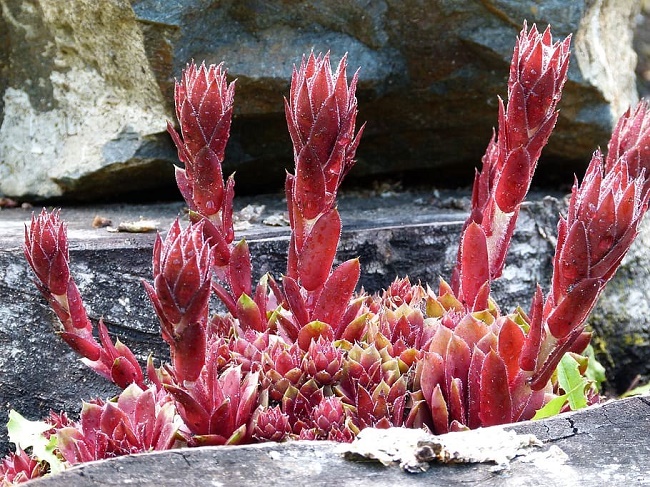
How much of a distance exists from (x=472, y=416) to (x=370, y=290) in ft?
3.52

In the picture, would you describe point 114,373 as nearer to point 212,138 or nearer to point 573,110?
point 212,138

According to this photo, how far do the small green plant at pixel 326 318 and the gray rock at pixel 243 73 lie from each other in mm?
815

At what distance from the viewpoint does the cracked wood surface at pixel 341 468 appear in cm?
135

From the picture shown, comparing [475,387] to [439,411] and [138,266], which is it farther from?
[138,266]

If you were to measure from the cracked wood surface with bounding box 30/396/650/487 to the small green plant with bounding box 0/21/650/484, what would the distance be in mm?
225

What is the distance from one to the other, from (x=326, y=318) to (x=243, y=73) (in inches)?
49.6

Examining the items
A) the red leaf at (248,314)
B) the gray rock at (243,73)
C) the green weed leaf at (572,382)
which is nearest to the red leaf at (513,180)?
the green weed leaf at (572,382)

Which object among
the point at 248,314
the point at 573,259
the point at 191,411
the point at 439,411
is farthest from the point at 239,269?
the point at 573,259

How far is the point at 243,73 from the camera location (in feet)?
9.54

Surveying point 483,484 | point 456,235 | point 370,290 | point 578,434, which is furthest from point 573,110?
point 483,484

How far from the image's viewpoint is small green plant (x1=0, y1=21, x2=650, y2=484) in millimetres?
1576

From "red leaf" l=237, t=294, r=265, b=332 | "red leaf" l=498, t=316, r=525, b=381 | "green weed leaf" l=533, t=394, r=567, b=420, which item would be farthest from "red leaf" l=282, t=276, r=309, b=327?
"green weed leaf" l=533, t=394, r=567, b=420

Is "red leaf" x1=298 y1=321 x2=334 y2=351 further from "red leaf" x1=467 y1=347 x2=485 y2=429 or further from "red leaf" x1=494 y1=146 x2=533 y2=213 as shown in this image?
"red leaf" x1=494 y1=146 x2=533 y2=213

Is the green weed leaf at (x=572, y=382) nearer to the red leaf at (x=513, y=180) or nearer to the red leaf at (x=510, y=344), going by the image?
the red leaf at (x=510, y=344)
